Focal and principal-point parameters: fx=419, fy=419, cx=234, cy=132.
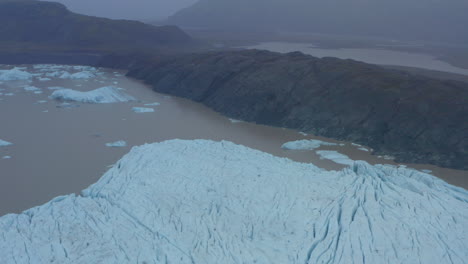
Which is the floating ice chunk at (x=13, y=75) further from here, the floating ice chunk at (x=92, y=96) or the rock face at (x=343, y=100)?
the rock face at (x=343, y=100)

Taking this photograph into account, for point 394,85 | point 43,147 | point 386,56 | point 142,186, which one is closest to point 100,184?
point 142,186

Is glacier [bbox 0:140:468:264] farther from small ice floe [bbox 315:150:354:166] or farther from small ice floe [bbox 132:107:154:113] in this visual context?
small ice floe [bbox 132:107:154:113]

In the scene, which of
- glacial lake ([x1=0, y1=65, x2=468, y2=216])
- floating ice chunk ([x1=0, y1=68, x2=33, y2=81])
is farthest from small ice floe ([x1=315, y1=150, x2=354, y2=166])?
floating ice chunk ([x1=0, y1=68, x2=33, y2=81])

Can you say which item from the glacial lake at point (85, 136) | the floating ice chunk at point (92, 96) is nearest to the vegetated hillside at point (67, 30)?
the glacial lake at point (85, 136)

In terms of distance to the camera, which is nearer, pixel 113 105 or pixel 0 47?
pixel 113 105

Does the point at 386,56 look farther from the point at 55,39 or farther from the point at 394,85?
the point at 55,39

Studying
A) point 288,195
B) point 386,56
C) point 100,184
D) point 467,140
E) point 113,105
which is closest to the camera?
point 288,195
